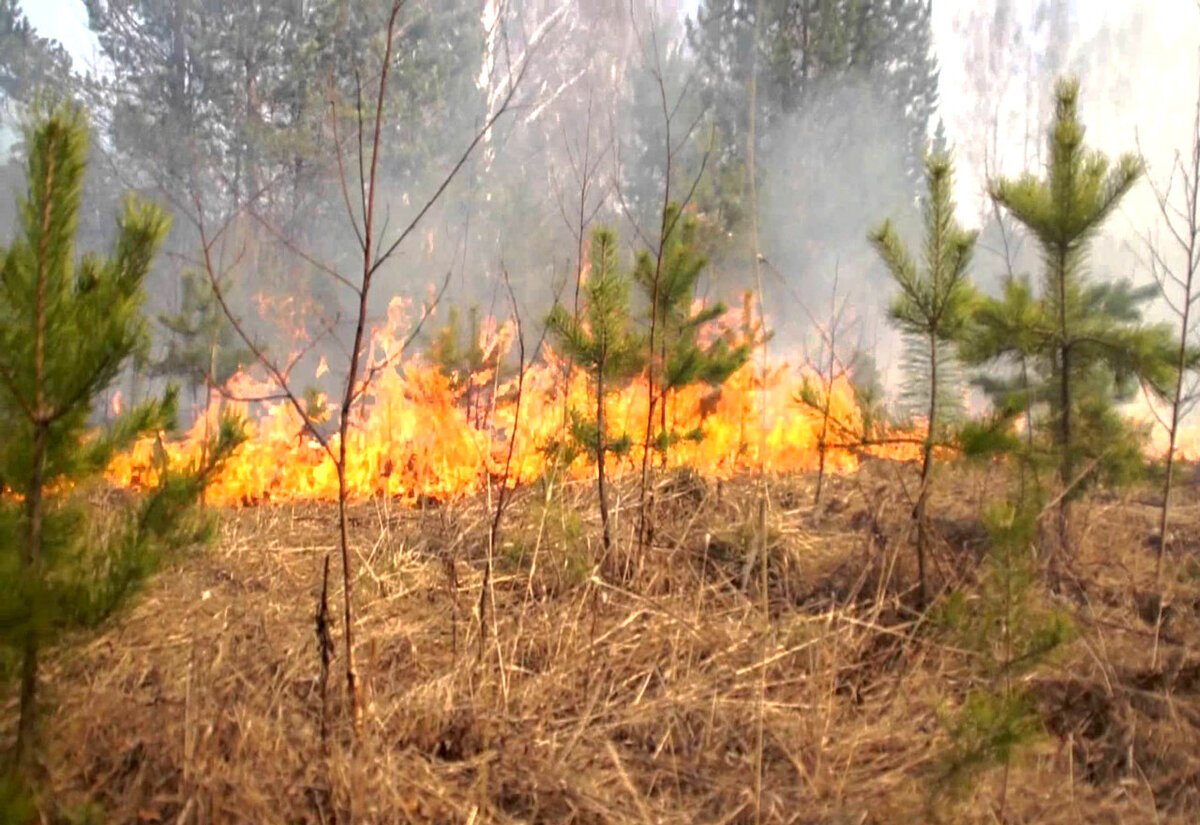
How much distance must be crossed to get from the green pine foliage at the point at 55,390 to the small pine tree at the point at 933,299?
330 centimetres

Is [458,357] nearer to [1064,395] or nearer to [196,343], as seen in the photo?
[196,343]

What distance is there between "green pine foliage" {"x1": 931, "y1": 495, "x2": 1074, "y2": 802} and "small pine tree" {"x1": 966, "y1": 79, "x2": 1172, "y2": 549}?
1.93 m

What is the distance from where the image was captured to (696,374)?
21.9 feet

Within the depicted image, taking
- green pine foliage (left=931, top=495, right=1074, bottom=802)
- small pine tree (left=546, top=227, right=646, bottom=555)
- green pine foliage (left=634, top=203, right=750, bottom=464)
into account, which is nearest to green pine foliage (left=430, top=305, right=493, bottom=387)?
green pine foliage (left=634, top=203, right=750, bottom=464)

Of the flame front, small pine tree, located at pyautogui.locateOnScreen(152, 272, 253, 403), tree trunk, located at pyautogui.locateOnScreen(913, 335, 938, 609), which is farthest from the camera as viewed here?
small pine tree, located at pyautogui.locateOnScreen(152, 272, 253, 403)

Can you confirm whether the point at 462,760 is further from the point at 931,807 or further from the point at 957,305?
the point at 957,305

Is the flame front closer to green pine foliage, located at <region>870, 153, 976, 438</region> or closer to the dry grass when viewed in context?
the dry grass

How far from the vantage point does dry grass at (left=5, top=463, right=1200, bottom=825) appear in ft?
9.85

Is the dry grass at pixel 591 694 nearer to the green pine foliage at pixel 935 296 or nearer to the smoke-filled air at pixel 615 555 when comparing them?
the smoke-filled air at pixel 615 555

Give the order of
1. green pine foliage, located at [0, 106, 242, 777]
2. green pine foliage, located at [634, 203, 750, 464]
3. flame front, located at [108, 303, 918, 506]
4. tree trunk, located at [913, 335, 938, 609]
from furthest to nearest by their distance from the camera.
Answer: flame front, located at [108, 303, 918, 506] → green pine foliage, located at [634, 203, 750, 464] → tree trunk, located at [913, 335, 938, 609] → green pine foliage, located at [0, 106, 242, 777]

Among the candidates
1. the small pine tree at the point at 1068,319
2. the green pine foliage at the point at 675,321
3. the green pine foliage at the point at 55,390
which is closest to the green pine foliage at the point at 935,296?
the small pine tree at the point at 1068,319

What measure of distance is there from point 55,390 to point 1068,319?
491 cm

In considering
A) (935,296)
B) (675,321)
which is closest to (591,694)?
(935,296)

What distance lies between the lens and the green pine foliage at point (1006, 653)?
273cm
